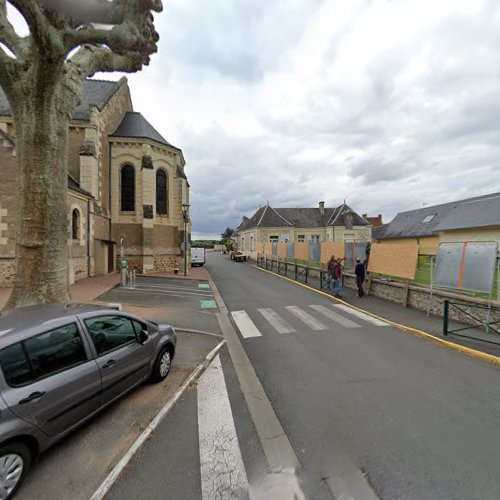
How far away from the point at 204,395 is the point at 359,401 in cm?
210

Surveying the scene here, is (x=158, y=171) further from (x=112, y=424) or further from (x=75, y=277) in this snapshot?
(x=112, y=424)

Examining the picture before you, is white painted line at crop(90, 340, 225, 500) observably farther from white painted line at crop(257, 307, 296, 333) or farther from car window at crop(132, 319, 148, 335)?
white painted line at crop(257, 307, 296, 333)

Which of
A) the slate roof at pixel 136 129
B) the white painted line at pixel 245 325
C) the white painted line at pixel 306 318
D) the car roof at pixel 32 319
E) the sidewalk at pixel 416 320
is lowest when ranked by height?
the white painted line at pixel 245 325

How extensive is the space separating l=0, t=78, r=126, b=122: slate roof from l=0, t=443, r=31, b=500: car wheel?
1845cm

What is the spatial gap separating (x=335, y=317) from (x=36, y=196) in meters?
7.92

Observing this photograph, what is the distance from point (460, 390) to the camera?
12.6 ft

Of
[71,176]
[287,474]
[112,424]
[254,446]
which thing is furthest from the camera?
[71,176]

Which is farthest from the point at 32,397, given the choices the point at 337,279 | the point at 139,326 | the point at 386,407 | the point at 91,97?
the point at 91,97

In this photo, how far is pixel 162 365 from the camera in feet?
13.6

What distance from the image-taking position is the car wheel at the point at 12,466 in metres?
2.03

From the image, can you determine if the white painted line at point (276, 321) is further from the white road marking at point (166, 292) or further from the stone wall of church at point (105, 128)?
the stone wall of church at point (105, 128)

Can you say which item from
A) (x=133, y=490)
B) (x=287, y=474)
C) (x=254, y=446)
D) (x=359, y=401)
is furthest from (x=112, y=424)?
(x=359, y=401)

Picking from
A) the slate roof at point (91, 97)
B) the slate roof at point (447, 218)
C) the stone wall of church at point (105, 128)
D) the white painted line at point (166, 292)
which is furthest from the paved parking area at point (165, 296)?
the slate roof at point (447, 218)

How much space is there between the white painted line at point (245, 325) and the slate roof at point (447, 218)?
19.1 m
